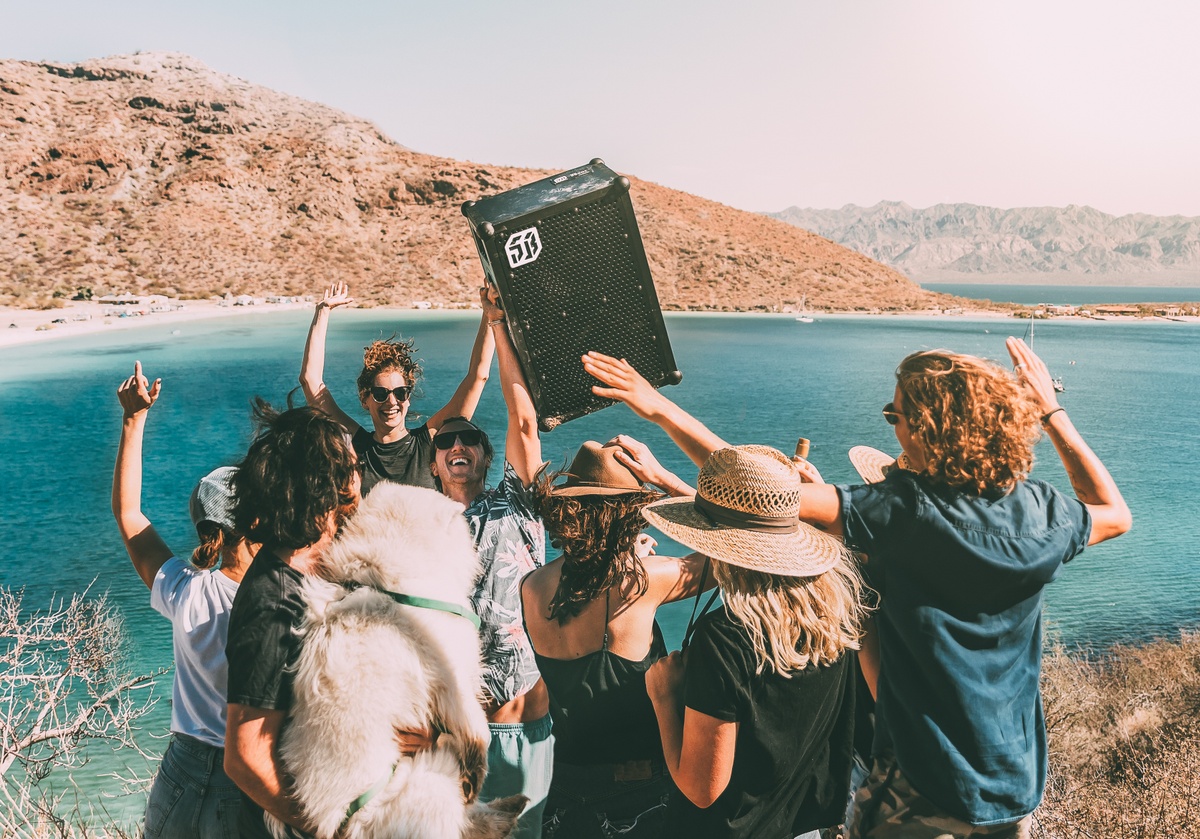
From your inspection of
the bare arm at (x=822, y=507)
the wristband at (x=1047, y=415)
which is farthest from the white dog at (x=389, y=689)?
the wristband at (x=1047, y=415)

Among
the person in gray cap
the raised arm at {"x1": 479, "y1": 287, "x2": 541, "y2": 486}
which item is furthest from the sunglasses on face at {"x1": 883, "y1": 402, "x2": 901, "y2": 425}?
the person in gray cap

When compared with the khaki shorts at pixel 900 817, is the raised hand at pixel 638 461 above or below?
above

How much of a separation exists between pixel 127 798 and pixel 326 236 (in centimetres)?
5884

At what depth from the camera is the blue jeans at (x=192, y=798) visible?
1.62 metres

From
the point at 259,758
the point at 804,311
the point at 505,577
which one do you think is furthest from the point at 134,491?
the point at 804,311

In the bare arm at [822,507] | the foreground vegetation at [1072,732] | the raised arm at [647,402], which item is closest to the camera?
the bare arm at [822,507]

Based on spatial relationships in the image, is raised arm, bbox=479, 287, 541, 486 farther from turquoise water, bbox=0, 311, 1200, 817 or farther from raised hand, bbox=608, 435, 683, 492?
turquoise water, bbox=0, 311, 1200, 817

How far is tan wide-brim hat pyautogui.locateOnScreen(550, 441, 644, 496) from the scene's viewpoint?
1672 mm

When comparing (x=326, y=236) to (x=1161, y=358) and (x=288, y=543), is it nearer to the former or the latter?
(x=1161, y=358)

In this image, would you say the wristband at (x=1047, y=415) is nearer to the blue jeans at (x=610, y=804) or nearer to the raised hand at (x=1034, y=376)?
the raised hand at (x=1034, y=376)

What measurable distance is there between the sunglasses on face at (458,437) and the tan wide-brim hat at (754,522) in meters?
1.16

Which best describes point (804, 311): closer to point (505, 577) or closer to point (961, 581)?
point (505, 577)

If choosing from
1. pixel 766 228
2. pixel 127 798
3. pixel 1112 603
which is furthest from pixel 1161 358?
pixel 127 798

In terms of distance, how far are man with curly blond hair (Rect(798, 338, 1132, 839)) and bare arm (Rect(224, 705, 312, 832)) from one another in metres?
1.10
